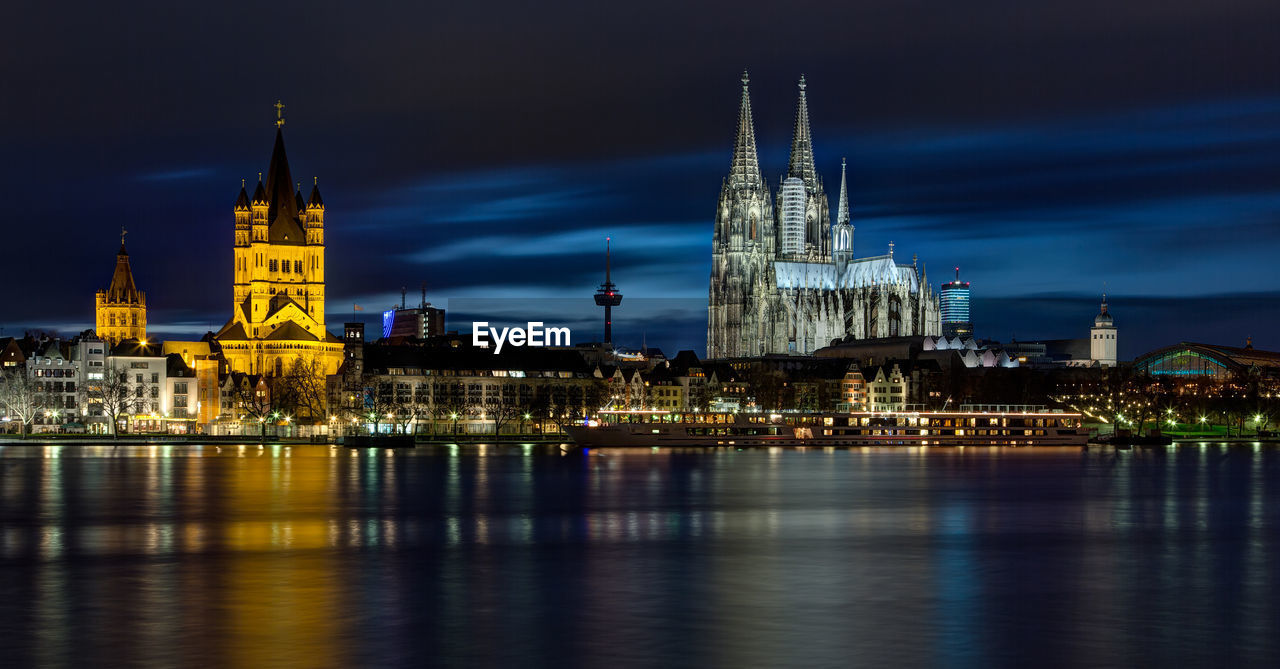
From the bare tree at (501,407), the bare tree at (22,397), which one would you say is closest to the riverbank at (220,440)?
the bare tree at (22,397)

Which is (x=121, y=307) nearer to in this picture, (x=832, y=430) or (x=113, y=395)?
(x=113, y=395)

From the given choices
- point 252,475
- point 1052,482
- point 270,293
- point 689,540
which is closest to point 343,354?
point 270,293

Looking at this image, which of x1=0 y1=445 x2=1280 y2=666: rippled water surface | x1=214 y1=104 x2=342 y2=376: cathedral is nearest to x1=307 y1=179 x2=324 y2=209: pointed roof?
x1=214 y1=104 x2=342 y2=376: cathedral

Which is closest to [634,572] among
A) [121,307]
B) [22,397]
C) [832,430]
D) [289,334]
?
[832,430]

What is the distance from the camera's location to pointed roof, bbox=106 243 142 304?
179 m

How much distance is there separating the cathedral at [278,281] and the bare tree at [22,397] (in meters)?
21.7

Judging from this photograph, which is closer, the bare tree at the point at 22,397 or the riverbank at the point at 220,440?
the riverbank at the point at 220,440

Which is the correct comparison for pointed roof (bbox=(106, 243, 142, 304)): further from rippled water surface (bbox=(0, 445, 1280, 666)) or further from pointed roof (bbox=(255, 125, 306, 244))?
rippled water surface (bbox=(0, 445, 1280, 666))

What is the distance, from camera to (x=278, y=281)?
566ft

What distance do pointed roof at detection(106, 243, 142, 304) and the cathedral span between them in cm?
1287

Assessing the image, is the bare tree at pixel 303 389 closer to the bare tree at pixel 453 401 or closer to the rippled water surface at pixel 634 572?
the bare tree at pixel 453 401

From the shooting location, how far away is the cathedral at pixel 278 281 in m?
166

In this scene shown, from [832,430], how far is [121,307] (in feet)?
280

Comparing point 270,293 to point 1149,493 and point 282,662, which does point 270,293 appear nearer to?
point 1149,493
